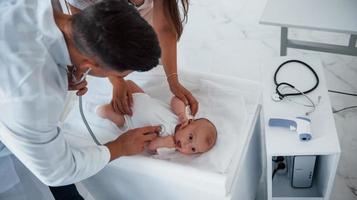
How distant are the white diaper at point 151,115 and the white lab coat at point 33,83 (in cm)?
49

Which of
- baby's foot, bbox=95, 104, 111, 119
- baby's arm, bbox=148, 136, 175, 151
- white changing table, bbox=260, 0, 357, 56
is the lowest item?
baby's arm, bbox=148, 136, 175, 151

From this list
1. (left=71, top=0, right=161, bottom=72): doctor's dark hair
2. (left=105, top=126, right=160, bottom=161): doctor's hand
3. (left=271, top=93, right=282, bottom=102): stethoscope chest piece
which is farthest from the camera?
(left=271, top=93, right=282, bottom=102): stethoscope chest piece

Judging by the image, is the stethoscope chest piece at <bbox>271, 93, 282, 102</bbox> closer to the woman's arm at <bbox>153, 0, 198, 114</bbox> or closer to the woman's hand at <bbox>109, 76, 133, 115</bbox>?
the woman's arm at <bbox>153, 0, 198, 114</bbox>

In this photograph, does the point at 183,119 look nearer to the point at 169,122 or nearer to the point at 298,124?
the point at 169,122

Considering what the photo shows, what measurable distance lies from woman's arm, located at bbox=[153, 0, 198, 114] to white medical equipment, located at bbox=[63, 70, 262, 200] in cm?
8

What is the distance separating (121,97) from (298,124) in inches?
24.8

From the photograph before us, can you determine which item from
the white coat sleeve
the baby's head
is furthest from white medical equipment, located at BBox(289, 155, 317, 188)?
the white coat sleeve

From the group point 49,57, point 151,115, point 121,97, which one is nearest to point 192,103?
point 151,115

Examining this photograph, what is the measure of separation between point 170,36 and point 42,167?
0.67 m

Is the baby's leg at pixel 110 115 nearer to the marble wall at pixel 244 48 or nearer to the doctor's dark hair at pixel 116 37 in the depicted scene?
the doctor's dark hair at pixel 116 37

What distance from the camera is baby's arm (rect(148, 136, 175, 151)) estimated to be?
4.47 feet

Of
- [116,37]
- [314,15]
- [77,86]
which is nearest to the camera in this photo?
[116,37]

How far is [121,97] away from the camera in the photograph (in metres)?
1.49

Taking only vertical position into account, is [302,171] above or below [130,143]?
below
